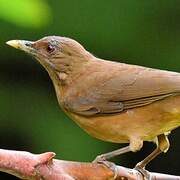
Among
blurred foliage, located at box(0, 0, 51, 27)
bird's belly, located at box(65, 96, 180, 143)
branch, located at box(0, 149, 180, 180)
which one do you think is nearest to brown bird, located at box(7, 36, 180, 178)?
bird's belly, located at box(65, 96, 180, 143)

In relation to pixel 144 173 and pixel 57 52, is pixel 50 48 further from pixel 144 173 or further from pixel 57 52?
pixel 144 173

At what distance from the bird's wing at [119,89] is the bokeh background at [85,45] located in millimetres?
1103

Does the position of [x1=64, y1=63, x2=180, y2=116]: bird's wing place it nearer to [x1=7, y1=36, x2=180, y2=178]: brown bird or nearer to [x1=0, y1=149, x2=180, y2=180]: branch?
[x1=7, y1=36, x2=180, y2=178]: brown bird

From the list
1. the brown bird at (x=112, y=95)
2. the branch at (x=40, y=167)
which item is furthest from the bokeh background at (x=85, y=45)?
the branch at (x=40, y=167)

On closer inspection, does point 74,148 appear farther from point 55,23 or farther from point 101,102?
point 101,102

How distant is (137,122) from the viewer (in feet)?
11.9

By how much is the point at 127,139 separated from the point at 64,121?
1610 mm

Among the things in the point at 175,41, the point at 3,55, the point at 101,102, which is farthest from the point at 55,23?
the point at 101,102

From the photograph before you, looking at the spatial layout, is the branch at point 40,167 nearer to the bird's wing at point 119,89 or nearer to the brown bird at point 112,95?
the brown bird at point 112,95

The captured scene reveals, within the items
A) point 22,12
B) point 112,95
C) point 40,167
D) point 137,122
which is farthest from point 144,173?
point 22,12

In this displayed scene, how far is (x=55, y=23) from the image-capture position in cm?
515

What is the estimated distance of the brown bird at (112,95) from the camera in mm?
3639

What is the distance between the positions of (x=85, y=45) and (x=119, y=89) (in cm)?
139

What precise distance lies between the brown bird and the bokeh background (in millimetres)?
983
